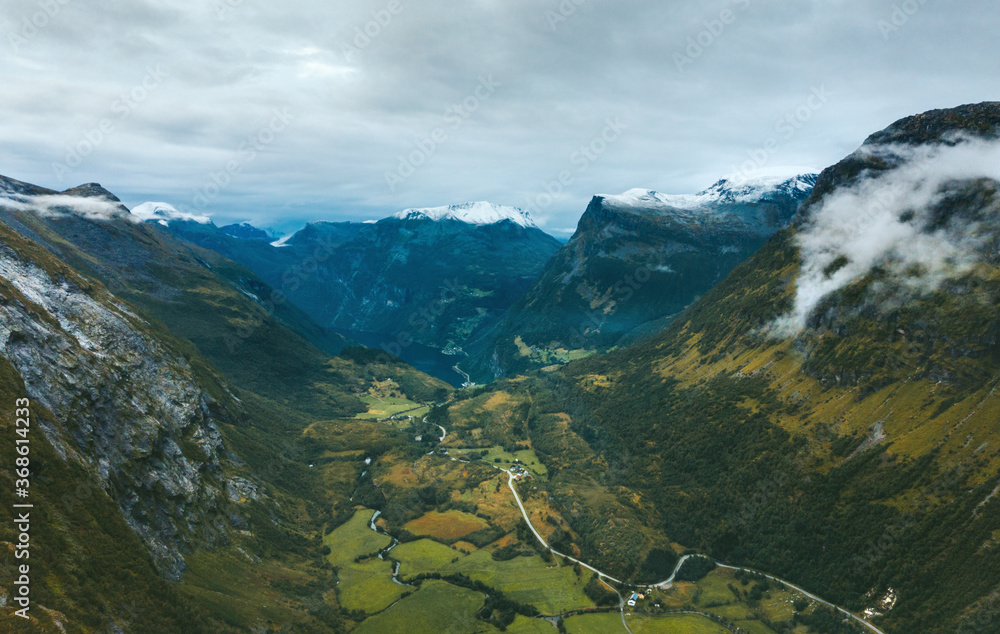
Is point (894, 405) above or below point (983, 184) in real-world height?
below

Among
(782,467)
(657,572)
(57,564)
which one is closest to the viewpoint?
(57,564)

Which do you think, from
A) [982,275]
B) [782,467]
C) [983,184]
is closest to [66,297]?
[782,467]

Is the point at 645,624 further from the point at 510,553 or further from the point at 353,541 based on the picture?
the point at 353,541

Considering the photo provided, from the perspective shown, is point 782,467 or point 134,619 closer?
point 134,619

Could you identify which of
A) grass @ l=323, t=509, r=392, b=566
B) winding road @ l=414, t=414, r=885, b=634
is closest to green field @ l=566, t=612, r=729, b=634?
winding road @ l=414, t=414, r=885, b=634

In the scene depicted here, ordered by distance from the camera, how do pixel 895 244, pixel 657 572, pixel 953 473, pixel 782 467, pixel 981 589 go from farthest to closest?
pixel 895 244, pixel 782 467, pixel 657 572, pixel 953 473, pixel 981 589

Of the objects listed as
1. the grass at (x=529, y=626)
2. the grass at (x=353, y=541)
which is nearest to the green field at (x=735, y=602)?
the grass at (x=529, y=626)

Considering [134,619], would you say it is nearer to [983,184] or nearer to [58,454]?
[58,454]
